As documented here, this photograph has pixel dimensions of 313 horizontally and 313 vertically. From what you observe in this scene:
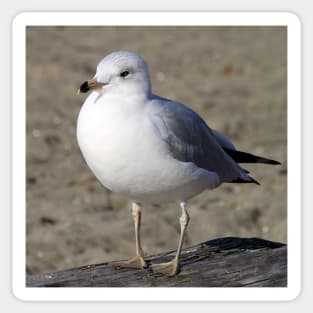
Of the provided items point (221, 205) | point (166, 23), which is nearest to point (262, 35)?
point (221, 205)

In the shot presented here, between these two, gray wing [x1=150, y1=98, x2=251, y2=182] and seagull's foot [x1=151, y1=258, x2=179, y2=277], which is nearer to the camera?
gray wing [x1=150, y1=98, x2=251, y2=182]

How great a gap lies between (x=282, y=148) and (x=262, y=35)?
1515 millimetres

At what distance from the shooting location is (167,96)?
8375mm

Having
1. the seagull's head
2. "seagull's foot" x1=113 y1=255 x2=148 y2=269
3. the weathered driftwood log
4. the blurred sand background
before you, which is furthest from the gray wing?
the blurred sand background

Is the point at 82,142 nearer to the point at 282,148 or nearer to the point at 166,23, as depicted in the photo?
the point at 166,23

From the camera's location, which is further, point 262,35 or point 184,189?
point 262,35

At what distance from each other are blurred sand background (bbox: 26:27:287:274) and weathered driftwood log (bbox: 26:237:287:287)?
1.18 metres

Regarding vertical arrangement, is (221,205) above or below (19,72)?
below

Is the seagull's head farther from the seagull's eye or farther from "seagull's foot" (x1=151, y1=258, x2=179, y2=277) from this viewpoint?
"seagull's foot" (x1=151, y1=258, x2=179, y2=277)

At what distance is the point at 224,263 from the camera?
190 inches

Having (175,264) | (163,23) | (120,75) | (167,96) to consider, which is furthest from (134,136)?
(167,96)

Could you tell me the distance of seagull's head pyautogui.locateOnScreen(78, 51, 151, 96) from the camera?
4.39 metres

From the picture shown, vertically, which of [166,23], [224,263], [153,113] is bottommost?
[224,263]

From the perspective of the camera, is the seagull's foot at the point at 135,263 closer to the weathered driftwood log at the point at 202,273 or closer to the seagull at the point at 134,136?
the weathered driftwood log at the point at 202,273
